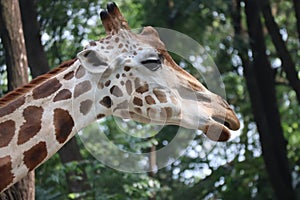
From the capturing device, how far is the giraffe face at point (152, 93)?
4.66m

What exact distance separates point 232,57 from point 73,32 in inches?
87.9

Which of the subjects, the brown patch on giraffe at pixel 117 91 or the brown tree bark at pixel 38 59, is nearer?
Result: the brown patch on giraffe at pixel 117 91

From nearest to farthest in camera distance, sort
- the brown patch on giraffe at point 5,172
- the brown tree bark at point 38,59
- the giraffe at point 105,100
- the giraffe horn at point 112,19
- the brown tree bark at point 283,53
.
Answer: the brown patch on giraffe at point 5,172
the giraffe at point 105,100
the giraffe horn at point 112,19
the brown tree bark at point 38,59
the brown tree bark at point 283,53

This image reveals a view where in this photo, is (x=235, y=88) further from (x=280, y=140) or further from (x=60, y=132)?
(x=60, y=132)

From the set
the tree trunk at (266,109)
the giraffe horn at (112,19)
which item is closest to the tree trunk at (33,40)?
the tree trunk at (266,109)

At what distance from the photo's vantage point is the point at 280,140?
9031 mm

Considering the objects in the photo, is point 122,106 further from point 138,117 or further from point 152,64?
point 152,64

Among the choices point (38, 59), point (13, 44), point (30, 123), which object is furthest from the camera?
point (38, 59)

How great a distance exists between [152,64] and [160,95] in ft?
0.62

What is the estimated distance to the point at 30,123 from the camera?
457 cm

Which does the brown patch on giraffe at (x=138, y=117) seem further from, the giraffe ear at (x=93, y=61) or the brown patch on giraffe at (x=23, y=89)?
the brown patch on giraffe at (x=23, y=89)

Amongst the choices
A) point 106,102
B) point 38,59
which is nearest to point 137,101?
point 106,102

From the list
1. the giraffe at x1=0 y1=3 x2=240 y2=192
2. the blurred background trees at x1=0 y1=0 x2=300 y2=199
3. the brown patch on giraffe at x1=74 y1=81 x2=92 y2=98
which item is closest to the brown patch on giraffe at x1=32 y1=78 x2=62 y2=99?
the giraffe at x1=0 y1=3 x2=240 y2=192

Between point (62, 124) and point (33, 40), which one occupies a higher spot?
point (62, 124)
